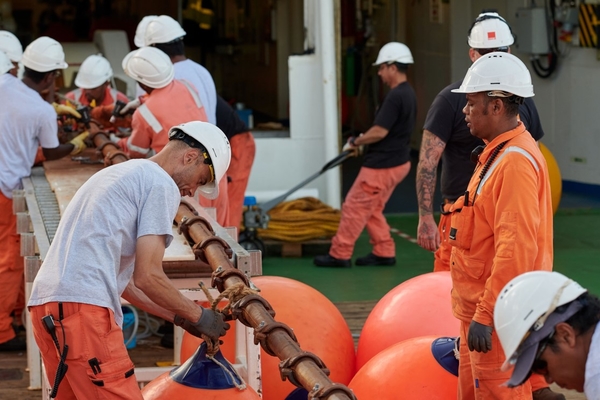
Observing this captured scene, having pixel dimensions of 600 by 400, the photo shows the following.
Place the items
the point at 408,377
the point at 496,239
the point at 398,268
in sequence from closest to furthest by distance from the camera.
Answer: the point at 496,239, the point at 408,377, the point at 398,268

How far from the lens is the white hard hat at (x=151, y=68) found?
745 centimetres

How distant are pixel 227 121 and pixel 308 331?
398 centimetres

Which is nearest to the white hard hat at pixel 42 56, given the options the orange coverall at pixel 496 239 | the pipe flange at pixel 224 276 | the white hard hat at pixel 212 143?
the pipe flange at pixel 224 276

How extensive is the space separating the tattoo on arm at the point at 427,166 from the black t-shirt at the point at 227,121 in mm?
2892

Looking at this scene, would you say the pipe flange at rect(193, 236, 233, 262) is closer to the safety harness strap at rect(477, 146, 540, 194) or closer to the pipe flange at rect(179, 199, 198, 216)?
the pipe flange at rect(179, 199, 198, 216)

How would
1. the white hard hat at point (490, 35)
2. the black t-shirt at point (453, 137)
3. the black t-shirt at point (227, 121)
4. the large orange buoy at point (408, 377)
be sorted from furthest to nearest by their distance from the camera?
the black t-shirt at point (227, 121), the black t-shirt at point (453, 137), the white hard hat at point (490, 35), the large orange buoy at point (408, 377)

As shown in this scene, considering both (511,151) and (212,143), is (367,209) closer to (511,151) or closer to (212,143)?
(511,151)

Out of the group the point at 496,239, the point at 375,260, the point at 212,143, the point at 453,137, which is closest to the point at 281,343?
the point at 212,143

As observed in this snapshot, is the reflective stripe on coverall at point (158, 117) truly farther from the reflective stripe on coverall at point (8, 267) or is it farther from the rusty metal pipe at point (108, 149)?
the reflective stripe on coverall at point (8, 267)

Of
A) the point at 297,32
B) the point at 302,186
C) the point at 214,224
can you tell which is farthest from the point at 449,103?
the point at 297,32

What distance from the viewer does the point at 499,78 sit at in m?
4.34

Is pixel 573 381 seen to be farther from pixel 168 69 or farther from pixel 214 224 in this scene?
pixel 168 69

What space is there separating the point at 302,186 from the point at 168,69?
357 cm

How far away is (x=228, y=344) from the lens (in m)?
5.54
